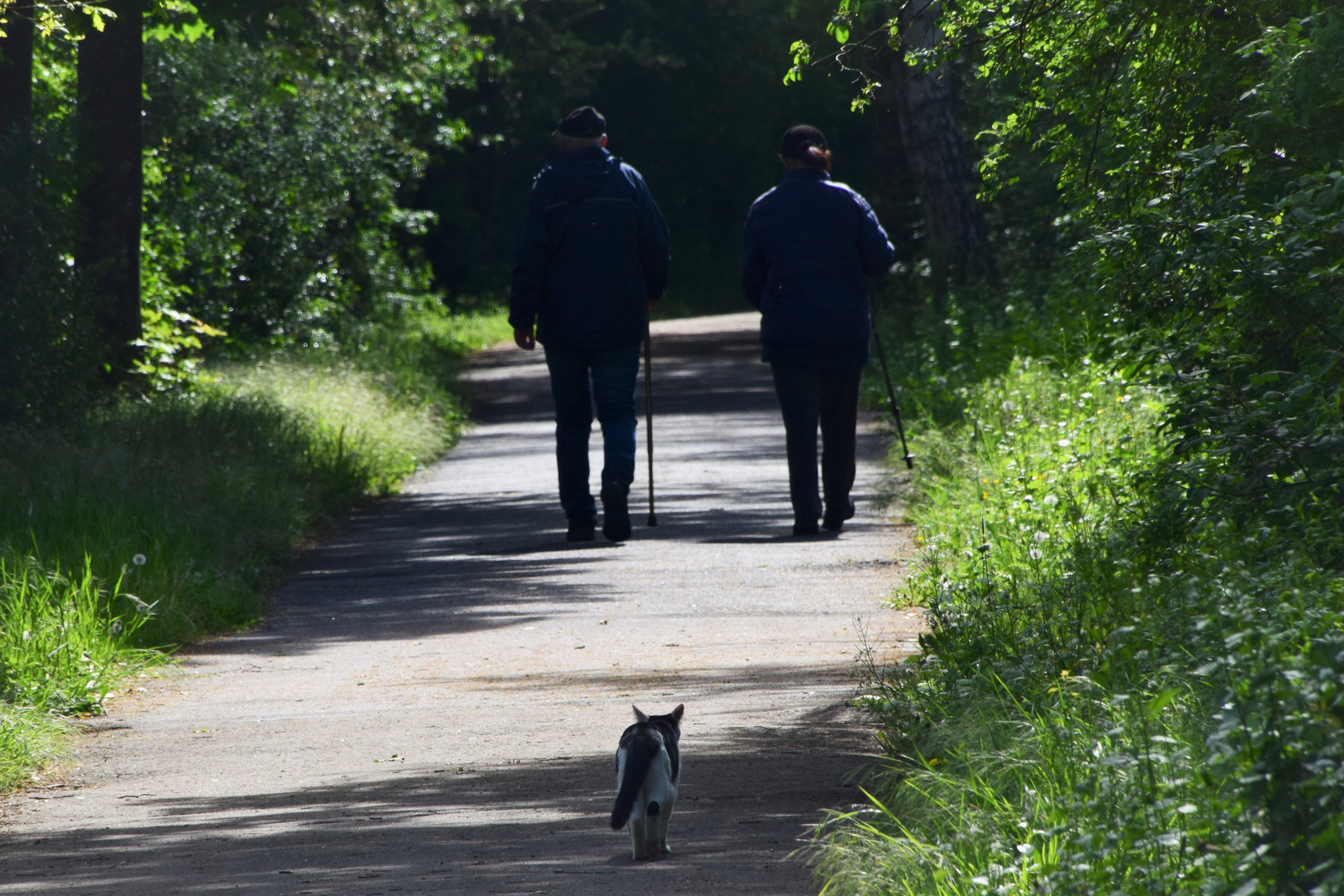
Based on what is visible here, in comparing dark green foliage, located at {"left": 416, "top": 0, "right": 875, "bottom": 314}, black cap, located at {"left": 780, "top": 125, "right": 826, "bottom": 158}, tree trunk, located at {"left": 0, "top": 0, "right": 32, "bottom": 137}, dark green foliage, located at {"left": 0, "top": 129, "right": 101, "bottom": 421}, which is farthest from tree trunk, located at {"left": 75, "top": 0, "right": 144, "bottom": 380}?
dark green foliage, located at {"left": 416, "top": 0, "right": 875, "bottom": 314}

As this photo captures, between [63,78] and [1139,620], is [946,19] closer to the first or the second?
[1139,620]

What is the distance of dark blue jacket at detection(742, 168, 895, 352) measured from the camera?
32.1ft

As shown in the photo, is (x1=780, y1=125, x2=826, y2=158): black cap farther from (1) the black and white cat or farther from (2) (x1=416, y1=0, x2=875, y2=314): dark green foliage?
(2) (x1=416, y1=0, x2=875, y2=314): dark green foliage

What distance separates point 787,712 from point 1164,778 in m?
2.46

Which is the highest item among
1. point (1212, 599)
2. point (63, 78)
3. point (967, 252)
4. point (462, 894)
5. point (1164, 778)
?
point (63, 78)

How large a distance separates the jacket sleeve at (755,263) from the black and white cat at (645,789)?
18.7ft

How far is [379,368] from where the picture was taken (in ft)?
65.2

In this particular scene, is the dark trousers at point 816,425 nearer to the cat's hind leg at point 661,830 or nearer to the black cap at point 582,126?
the black cap at point 582,126

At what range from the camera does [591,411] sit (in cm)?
996

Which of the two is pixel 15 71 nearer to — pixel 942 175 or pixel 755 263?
pixel 755 263

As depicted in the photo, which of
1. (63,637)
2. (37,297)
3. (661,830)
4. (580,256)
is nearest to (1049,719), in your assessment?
(661,830)

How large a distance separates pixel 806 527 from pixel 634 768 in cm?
576

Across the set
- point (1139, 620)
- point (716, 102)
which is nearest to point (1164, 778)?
point (1139, 620)

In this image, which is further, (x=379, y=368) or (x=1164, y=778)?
Result: (x=379, y=368)
